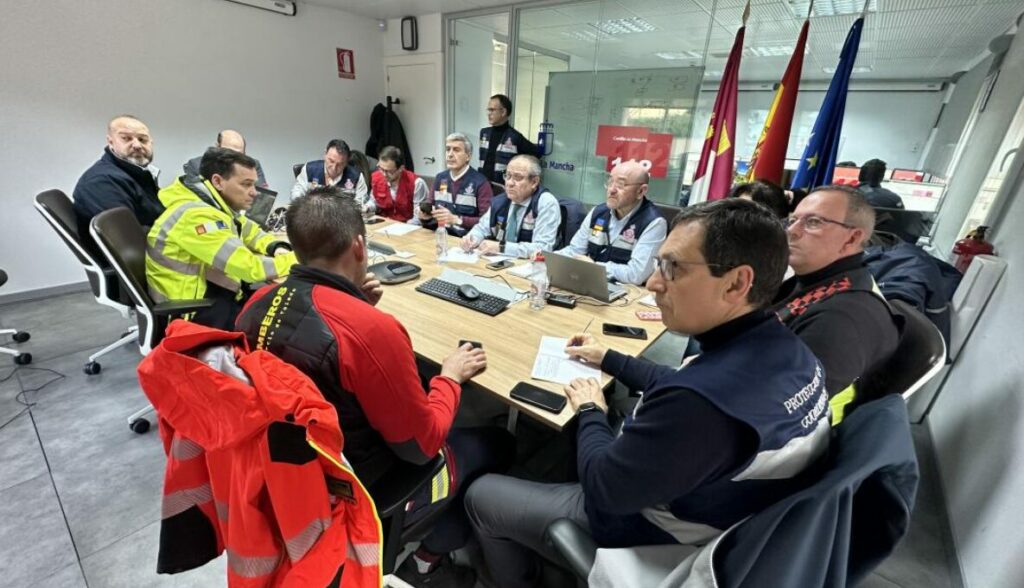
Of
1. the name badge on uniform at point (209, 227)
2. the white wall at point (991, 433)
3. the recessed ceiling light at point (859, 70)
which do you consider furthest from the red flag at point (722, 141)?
the recessed ceiling light at point (859, 70)

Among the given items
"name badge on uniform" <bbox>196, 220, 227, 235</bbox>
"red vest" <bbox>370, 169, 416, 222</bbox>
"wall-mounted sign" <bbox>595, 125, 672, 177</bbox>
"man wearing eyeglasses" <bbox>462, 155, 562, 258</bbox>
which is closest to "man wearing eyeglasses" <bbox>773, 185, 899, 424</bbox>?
"man wearing eyeglasses" <bbox>462, 155, 562, 258</bbox>

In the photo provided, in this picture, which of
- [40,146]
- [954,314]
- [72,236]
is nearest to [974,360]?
[954,314]

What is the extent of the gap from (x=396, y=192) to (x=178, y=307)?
2.39 metres

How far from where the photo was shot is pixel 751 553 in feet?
2.18

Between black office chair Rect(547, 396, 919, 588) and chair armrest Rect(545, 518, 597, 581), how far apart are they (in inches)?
6.8

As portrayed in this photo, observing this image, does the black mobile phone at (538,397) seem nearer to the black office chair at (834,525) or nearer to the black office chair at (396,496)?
the black office chair at (396,496)

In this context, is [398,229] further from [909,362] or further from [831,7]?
[831,7]

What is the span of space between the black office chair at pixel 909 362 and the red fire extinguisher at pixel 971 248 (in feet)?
4.66

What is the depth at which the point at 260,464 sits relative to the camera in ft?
2.41

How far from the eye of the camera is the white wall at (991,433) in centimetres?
132

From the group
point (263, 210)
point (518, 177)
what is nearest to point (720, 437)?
point (518, 177)

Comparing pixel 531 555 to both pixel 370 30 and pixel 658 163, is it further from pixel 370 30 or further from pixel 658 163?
pixel 370 30

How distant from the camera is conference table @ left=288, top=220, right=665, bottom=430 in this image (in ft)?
4.38

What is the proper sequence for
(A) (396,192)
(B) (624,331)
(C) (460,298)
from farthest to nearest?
(A) (396,192) → (C) (460,298) → (B) (624,331)
